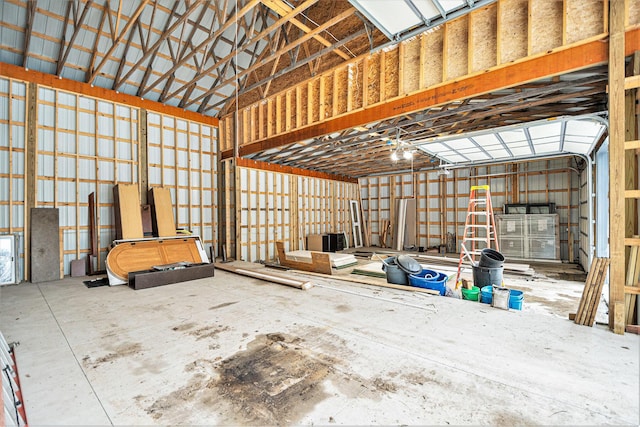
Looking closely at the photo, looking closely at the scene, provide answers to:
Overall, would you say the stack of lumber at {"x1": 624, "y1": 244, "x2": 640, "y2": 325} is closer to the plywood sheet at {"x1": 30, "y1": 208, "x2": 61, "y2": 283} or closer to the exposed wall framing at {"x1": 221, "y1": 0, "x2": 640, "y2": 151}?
the exposed wall framing at {"x1": 221, "y1": 0, "x2": 640, "y2": 151}

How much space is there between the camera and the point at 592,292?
3.52 metres

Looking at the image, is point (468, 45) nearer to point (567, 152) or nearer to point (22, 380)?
point (567, 152)

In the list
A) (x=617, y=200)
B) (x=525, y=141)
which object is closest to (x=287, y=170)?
(x=525, y=141)

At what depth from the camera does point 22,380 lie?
264cm

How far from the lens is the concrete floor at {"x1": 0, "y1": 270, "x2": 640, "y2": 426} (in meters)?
2.17

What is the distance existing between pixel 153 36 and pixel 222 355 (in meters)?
9.26

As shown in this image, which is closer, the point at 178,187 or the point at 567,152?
the point at 567,152

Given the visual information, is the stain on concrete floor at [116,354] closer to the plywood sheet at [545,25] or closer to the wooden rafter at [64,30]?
the plywood sheet at [545,25]

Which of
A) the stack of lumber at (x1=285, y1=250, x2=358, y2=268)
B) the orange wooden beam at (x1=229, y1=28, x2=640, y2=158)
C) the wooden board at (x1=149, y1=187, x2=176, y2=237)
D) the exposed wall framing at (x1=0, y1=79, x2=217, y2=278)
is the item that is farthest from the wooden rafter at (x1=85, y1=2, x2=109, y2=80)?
the stack of lumber at (x1=285, y1=250, x2=358, y2=268)

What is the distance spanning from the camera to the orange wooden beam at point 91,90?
724 cm

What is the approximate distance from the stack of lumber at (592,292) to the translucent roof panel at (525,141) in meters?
3.18

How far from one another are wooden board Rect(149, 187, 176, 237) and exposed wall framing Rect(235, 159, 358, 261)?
Answer: 2309 mm

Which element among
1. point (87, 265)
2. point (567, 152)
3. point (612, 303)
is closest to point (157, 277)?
point (87, 265)

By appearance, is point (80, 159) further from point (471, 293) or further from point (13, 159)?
point (471, 293)
